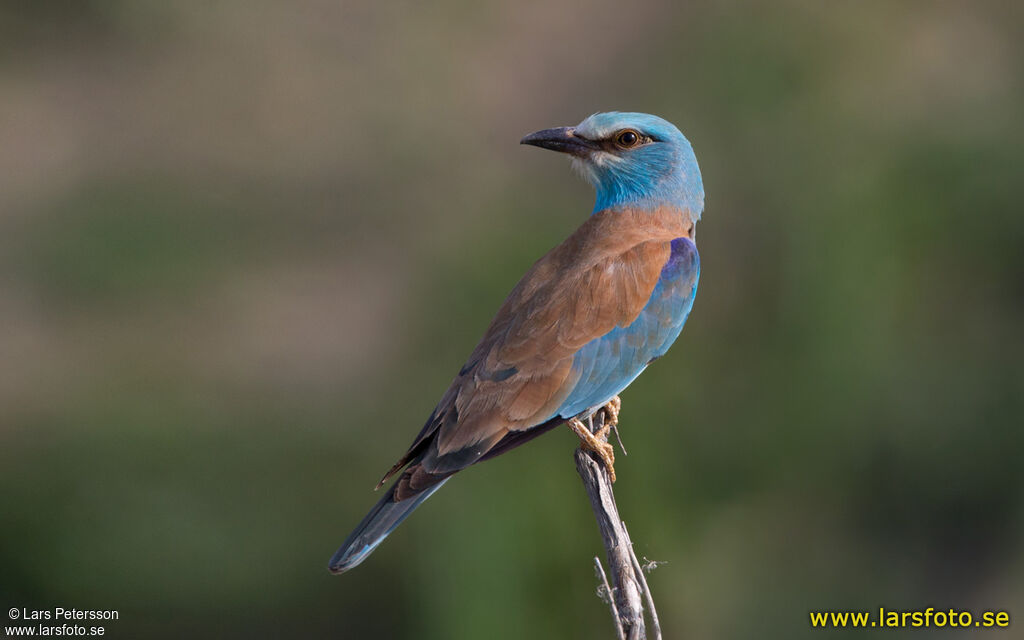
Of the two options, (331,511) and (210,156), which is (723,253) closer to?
(331,511)

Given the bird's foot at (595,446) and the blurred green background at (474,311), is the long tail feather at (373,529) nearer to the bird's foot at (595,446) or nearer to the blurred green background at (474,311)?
the bird's foot at (595,446)

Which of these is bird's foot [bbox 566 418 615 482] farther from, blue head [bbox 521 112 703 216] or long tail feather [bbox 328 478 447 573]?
blue head [bbox 521 112 703 216]

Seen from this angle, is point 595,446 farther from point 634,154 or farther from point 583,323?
point 634,154

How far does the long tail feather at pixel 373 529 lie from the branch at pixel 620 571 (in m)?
0.52

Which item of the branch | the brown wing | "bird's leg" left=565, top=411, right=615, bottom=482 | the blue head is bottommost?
the branch

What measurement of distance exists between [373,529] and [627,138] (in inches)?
74.4

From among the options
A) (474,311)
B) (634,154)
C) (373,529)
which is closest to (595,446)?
(373,529)

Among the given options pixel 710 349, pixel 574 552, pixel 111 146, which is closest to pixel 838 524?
pixel 710 349

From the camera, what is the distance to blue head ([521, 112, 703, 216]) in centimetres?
479

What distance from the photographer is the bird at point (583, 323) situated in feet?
13.2

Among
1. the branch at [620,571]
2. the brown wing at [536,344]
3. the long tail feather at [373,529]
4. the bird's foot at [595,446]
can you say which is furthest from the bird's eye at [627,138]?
the long tail feather at [373,529]

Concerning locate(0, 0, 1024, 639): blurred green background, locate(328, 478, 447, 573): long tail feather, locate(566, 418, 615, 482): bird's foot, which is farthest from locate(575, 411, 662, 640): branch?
locate(0, 0, 1024, 639): blurred green background

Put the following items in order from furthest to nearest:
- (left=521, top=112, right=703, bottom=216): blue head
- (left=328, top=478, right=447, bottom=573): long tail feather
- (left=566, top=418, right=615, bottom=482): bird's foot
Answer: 1. (left=521, top=112, right=703, bottom=216): blue head
2. (left=566, top=418, right=615, bottom=482): bird's foot
3. (left=328, top=478, right=447, bottom=573): long tail feather

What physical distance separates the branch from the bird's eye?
1.40m
